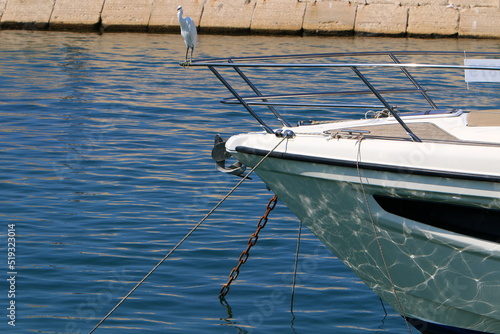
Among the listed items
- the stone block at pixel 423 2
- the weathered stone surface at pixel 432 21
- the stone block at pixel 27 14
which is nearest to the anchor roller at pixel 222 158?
the weathered stone surface at pixel 432 21

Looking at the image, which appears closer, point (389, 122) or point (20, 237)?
point (389, 122)

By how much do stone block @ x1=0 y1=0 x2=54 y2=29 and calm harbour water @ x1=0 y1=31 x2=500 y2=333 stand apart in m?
6.90

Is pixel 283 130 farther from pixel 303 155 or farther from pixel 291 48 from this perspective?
pixel 291 48

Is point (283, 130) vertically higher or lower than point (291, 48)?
lower

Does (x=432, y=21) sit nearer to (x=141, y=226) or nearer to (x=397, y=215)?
(x=141, y=226)

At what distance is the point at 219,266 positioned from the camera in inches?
281

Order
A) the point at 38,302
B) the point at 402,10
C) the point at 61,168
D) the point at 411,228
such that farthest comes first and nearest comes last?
the point at 402,10
the point at 61,168
the point at 38,302
the point at 411,228

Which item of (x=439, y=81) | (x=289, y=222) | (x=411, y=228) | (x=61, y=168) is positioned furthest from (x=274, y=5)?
(x=411, y=228)

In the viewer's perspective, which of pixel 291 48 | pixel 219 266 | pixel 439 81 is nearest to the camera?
pixel 219 266

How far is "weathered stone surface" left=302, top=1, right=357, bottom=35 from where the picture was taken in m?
21.0

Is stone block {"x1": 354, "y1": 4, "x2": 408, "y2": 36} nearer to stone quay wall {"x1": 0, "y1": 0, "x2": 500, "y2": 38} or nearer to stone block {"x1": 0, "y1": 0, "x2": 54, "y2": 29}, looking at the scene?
stone quay wall {"x1": 0, "y1": 0, "x2": 500, "y2": 38}

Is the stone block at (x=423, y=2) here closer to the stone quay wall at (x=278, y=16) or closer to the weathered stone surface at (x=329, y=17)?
the stone quay wall at (x=278, y=16)

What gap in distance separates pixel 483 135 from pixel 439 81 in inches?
433

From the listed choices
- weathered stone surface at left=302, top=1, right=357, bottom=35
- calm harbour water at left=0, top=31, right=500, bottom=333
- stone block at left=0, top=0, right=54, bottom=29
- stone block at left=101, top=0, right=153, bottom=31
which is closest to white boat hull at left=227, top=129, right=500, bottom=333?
calm harbour water at left=0, top=31, right=500, bottom=333
